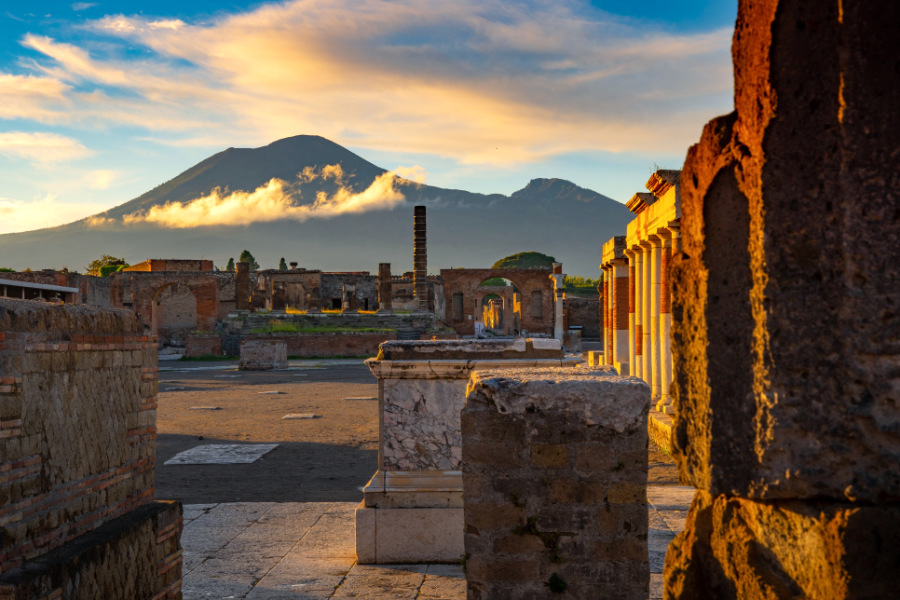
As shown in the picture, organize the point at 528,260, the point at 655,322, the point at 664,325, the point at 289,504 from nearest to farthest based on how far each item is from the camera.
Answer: the point at 289,504 < the point at 664,325 < the point at 655,322 < the point at 528,260

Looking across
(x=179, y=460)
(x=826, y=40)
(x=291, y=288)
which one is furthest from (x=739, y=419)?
(x=291, y=288)

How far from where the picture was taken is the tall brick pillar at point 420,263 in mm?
38469

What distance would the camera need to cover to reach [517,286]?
43062 millimetres

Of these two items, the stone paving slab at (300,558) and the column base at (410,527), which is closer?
the stone paving slab at (300,558)

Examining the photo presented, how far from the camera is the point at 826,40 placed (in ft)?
5.57

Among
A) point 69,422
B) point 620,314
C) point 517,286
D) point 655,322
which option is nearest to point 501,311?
point 517,286

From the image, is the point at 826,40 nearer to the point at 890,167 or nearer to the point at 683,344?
the point at 890,167

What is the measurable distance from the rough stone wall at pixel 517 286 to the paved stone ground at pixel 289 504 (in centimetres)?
2862

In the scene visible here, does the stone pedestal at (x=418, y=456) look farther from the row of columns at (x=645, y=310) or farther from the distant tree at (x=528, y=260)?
the distant tree at (x=528, y=260)

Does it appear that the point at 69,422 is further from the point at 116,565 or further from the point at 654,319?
the point at 654,319

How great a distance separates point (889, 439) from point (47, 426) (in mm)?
2984

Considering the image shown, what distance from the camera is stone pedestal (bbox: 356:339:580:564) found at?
4727 millimetres

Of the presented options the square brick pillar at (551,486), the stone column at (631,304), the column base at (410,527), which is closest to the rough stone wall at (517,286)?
the stone column at (631,304)

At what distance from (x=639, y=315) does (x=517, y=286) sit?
96.5ft
